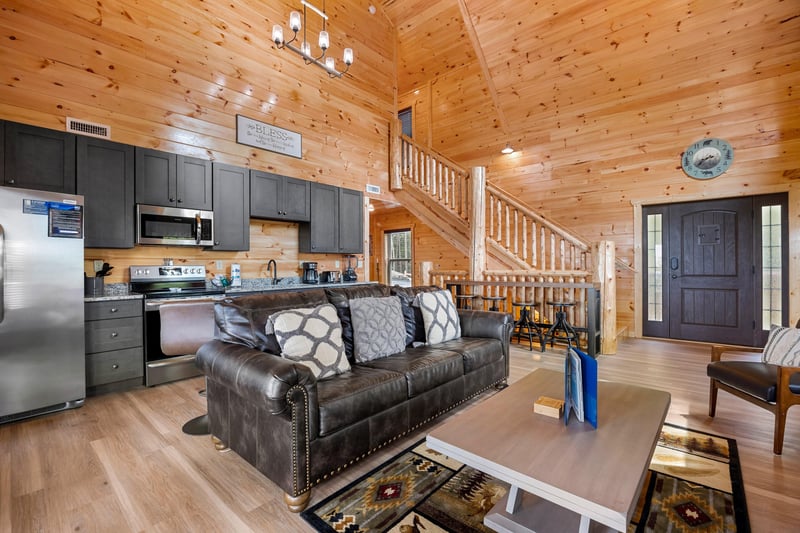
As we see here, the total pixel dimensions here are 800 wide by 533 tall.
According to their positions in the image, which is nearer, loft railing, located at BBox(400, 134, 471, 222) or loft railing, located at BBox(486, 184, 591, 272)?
loft railing, located at BBox(486, 184, 591, 272)

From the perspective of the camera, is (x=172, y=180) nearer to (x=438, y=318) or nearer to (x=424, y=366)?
(x=438, y=318)

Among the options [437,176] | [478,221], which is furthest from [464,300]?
[437,176]

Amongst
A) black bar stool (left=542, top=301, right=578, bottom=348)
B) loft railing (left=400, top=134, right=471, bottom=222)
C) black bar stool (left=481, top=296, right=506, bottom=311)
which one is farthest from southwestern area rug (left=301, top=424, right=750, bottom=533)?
loft railing (left=400, top=134, right=471, bottom=222)

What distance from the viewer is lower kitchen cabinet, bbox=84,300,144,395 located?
3098 millimetres

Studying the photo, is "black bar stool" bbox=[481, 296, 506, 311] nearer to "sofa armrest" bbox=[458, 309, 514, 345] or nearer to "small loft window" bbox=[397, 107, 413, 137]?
"sofa armrest" bbox=[458, 309, 514, 345]

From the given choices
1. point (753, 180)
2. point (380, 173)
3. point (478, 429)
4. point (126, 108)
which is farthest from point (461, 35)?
point (478, 429)

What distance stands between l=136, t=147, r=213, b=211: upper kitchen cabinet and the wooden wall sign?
71 cm

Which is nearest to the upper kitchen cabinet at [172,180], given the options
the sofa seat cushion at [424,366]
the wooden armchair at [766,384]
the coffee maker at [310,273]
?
the coffee maker at [310,273]

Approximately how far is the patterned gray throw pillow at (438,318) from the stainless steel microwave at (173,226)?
103 inches

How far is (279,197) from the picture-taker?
4.85 meters

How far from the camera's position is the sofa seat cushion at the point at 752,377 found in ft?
6.98

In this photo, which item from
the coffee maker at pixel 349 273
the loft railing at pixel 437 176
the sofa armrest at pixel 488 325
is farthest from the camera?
the loft railing at pixel 437 176

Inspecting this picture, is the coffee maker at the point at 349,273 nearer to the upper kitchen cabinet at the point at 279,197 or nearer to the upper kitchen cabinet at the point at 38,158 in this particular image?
the upper kitchen cabinet at the point at 279,197

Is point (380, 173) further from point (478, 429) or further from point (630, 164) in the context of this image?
point (478, 429)
